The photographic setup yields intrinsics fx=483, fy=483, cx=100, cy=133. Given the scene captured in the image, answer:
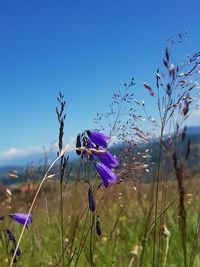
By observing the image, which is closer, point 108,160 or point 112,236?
point 108,160

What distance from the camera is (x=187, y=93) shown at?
2109 millimetres

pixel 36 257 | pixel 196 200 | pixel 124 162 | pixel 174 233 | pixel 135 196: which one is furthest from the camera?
pixel 135 196

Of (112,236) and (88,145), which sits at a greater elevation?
(88,145)

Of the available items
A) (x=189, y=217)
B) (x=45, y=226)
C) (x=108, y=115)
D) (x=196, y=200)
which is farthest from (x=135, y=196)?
(x=108, y=115)

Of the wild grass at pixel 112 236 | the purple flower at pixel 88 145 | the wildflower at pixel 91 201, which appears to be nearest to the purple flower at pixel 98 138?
the purple flower at pixel 88 145

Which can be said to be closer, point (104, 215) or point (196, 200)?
point (104, 215)

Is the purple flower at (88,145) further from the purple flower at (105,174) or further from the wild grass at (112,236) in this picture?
the wild grass at (112,236)

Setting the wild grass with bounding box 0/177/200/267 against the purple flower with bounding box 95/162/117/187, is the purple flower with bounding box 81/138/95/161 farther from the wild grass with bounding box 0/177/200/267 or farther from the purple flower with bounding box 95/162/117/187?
the wild grass with bounding box 0/177/200/267

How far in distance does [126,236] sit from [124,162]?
3.17 meters

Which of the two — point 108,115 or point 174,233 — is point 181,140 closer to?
point 108,115

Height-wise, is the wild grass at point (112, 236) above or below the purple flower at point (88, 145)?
below

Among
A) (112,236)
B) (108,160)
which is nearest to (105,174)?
(108,160)

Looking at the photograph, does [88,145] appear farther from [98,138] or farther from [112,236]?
[112,236]

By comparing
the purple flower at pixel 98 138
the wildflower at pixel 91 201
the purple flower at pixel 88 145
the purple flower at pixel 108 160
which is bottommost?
the wildflower at pixel 91 201
